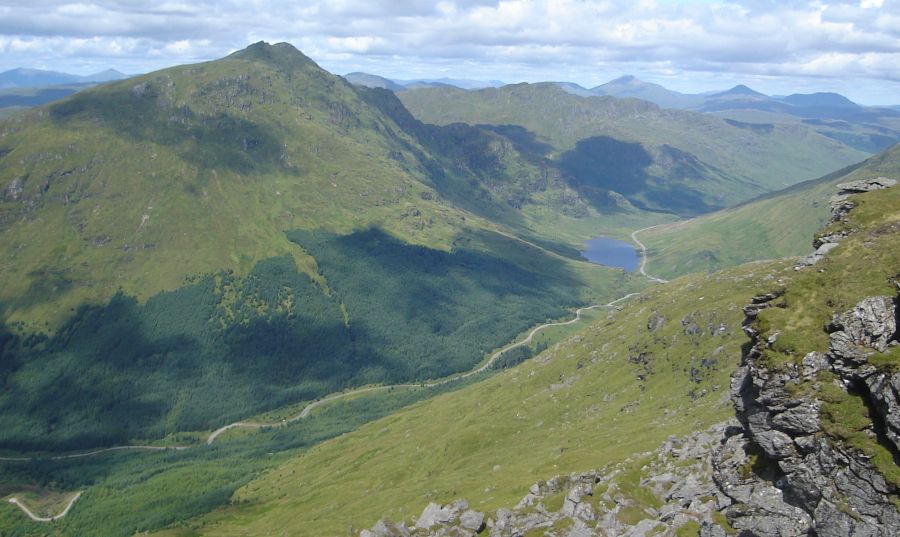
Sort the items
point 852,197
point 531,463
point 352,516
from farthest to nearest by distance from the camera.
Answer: point 352,516 < point 531,463 < point 852,197

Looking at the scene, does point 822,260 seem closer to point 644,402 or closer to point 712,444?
point 712,444

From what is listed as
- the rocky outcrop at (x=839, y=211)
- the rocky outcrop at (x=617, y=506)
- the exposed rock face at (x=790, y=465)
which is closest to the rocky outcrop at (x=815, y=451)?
the exposed rock face at (x=790, y=465)

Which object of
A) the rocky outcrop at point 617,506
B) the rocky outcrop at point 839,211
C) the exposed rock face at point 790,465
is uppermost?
the rocky outcrop at point 839,211

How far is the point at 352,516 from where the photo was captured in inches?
7343

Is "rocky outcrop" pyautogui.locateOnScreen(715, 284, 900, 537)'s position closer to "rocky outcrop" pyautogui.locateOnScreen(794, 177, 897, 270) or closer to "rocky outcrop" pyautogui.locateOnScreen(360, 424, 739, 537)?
"rocky outcrop" pyautogui.locateOnScreen(360, 424, 739, 537)

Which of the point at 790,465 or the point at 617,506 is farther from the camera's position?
the point at 617,506

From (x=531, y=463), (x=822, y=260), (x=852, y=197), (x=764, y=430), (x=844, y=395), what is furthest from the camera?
(x=531, y=463)

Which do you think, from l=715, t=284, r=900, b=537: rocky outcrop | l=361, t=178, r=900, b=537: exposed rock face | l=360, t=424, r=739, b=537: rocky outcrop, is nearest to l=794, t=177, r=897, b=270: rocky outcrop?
l=361, t=178, r=900, b=537: exposed rock face

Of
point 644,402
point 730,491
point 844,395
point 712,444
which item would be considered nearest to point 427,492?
point 644,402

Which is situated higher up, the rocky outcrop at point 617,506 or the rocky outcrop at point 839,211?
the rocky outcrop at point 839,211

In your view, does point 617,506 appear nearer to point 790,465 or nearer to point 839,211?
point 790,465

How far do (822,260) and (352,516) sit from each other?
504ft

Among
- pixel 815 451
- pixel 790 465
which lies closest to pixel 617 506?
pixel 790 465

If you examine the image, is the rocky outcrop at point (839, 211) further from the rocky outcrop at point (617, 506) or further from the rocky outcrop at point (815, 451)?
the rocky outcrop at point (617, 506)
